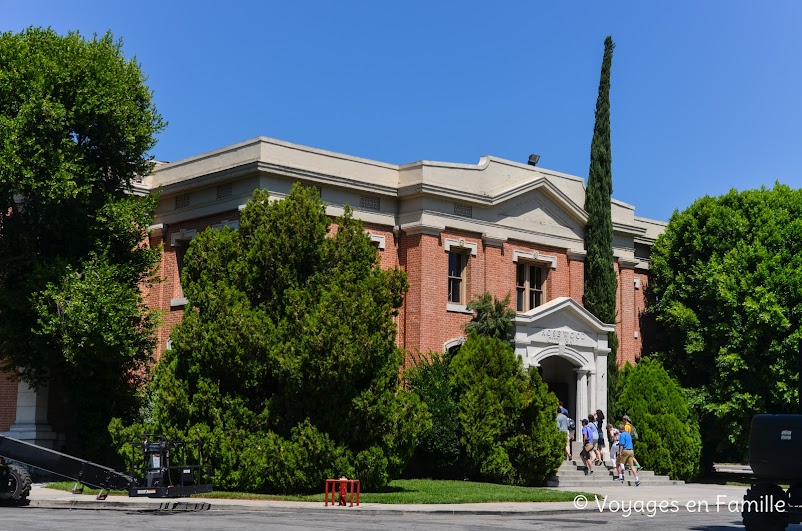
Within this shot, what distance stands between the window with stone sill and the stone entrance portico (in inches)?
75.9

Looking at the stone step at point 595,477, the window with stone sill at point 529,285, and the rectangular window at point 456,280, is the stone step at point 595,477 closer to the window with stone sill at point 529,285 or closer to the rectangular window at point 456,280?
the window with stone sill at point 529,285

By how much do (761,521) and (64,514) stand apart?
42.1 feet

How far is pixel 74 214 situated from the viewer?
29750 mm

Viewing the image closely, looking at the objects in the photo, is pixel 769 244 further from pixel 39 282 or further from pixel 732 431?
pixel 39 282

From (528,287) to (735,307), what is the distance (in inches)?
282

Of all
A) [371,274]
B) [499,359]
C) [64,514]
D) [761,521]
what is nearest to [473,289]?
[499,359]

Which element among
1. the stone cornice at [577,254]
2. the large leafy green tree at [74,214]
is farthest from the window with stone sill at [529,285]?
the large leafy green tree at [74,214]

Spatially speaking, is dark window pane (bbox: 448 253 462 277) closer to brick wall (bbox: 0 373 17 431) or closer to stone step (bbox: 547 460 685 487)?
stone step (bbox: 547 460 685 487)

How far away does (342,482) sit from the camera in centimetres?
2216

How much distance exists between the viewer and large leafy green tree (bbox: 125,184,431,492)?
24703 millimetres

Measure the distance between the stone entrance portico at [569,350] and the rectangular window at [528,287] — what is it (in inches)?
75.8

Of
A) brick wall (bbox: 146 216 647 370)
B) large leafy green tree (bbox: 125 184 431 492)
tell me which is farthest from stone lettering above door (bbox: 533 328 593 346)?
large leafy green tree (bbox: 125 184 431 492)

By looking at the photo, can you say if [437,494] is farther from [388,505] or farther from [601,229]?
[601,229]

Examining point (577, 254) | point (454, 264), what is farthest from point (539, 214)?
point (454, 264)
